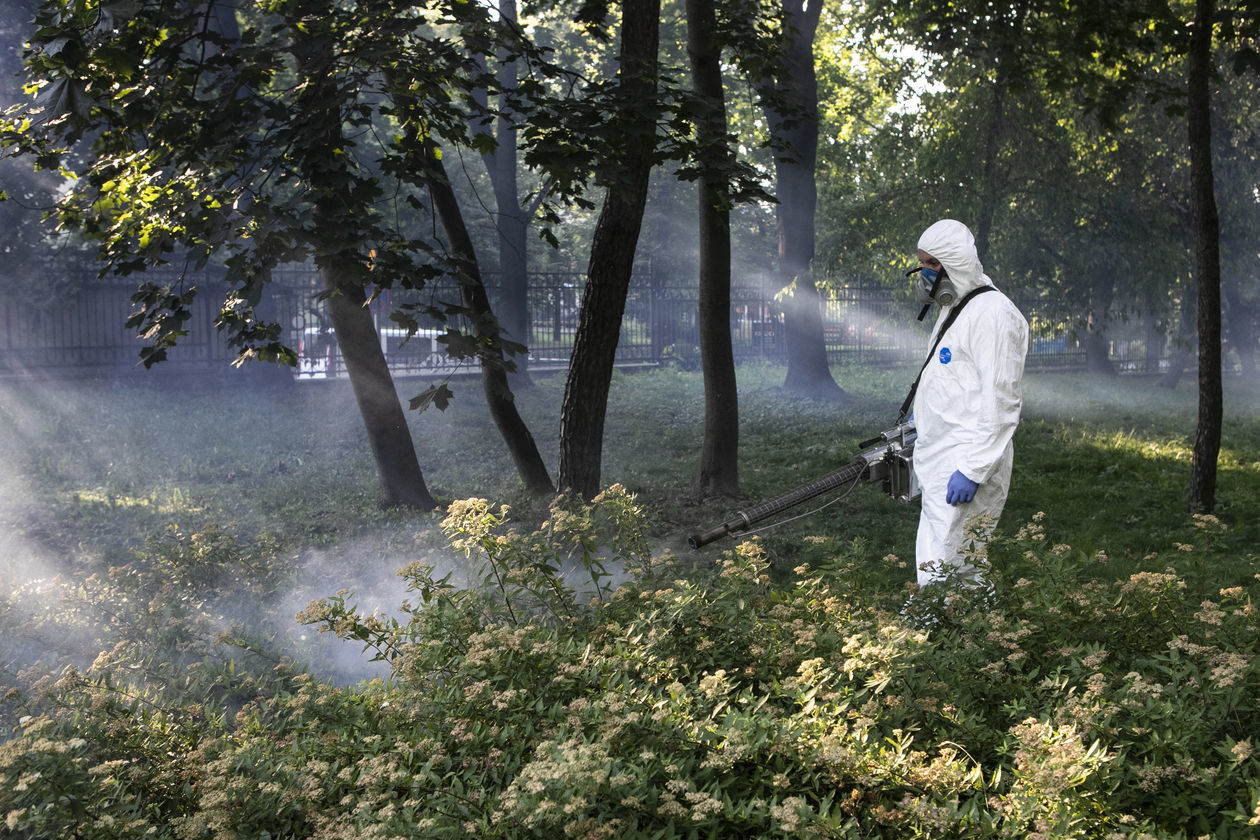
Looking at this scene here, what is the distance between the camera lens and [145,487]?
10.1 meters

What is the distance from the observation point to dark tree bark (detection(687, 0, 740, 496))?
8195mm

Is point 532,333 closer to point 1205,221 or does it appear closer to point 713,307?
point 713,307

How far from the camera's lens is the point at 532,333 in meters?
23.4

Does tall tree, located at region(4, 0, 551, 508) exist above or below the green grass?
above

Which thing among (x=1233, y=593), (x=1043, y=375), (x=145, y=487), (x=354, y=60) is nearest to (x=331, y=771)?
(x=1233, y=593)

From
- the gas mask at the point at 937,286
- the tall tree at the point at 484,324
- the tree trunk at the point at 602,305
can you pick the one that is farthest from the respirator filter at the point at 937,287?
the tall tree at the point at 484,324

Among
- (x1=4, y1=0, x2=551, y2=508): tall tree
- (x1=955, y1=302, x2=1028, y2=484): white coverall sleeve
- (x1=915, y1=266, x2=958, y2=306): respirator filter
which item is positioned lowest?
(x1=955, y1=302, x2=1028, y2=484): white coverall sleeve

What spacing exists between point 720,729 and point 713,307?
6.39 m

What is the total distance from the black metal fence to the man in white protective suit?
4068 millimetres

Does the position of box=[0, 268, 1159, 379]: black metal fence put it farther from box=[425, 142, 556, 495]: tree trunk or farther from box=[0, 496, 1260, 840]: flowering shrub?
box=[0, 496, 1260, 840]: flowering shrub

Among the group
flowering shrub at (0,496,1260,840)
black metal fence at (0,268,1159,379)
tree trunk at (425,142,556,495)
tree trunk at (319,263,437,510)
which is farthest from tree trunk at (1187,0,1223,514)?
black metal fence at (0,268,1159,379)

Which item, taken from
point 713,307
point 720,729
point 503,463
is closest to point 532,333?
point 503,463

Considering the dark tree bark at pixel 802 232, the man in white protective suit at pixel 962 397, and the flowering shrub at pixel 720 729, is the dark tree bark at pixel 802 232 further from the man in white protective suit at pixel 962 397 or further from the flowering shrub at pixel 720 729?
the flowering shrub at pixel 720 729

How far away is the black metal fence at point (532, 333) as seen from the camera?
17812 mm
